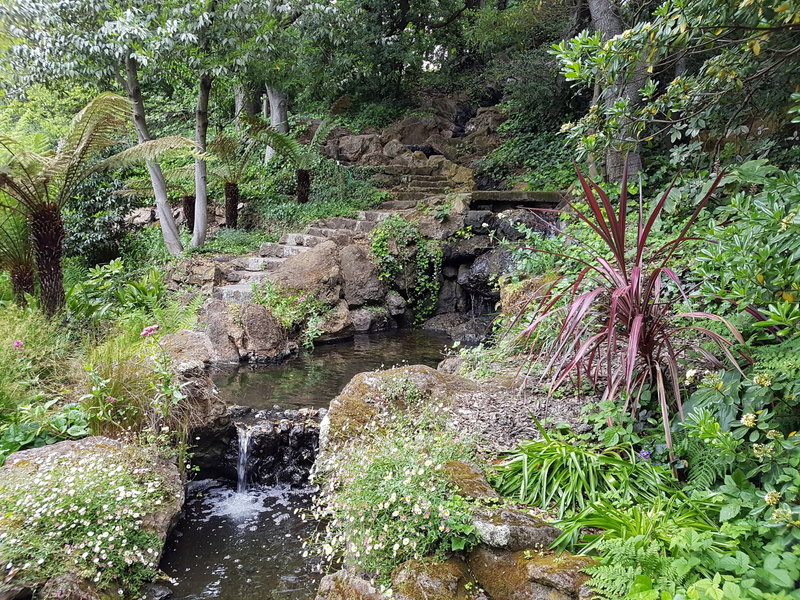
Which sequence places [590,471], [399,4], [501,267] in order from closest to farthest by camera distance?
[590,471]
[501,267]
[399,4]

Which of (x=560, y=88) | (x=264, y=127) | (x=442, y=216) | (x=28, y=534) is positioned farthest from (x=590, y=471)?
(x=560, y=88)

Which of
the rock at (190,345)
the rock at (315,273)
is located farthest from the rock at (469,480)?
the rock at (315,273)

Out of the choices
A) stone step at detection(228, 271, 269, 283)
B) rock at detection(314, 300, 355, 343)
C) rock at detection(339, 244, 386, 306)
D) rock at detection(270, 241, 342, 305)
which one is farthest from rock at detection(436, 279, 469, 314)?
stone step at detection(228, 271, 269, 283)

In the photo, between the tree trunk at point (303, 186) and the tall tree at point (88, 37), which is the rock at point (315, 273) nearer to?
the tree trunk at point (303, 186)

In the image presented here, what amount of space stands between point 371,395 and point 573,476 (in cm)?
175

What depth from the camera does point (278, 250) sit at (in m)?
10.4

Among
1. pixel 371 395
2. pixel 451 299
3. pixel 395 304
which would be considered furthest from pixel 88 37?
pixel 371 395

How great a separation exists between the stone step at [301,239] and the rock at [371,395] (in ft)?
21.2

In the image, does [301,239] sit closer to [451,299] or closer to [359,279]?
[359,279]

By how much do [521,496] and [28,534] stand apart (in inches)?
108

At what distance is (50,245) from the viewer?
247 inches

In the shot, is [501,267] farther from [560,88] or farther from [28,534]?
[28,534]

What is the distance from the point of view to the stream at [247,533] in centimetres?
324

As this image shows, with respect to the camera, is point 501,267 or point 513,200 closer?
point 501,267
